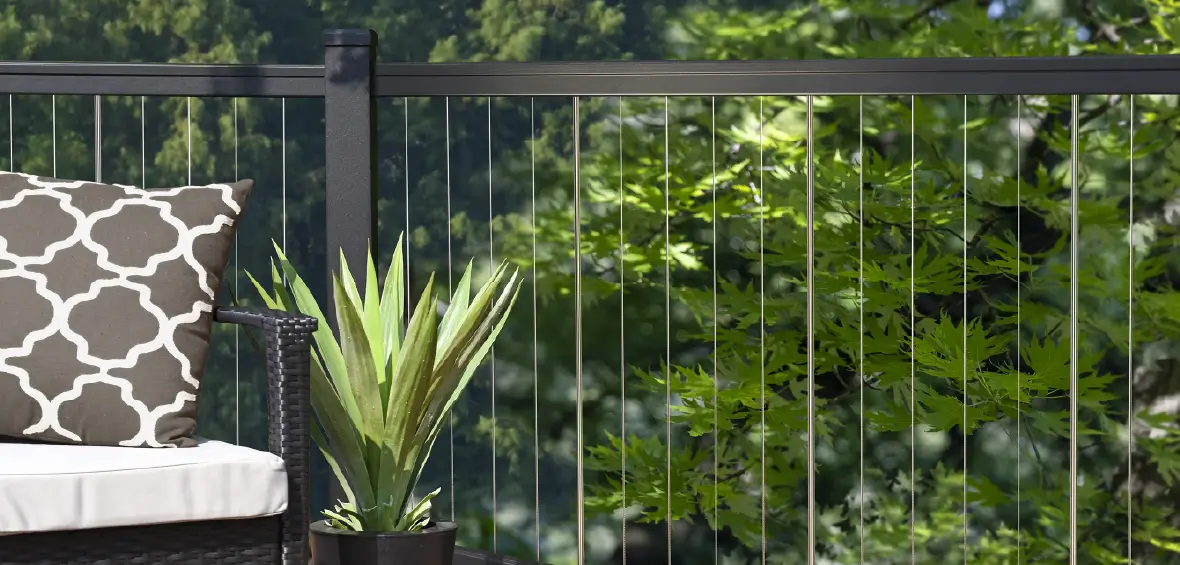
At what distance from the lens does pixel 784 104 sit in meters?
5.30

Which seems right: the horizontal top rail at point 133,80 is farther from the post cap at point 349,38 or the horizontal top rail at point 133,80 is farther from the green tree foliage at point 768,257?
the green tree foliage at point 768,257

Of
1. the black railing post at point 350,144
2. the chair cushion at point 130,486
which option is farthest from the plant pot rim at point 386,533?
the black railing post at point 350,144

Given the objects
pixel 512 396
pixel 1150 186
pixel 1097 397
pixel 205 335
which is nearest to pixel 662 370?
pixel 512 396

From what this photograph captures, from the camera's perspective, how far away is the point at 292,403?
2053mm

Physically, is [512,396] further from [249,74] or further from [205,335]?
[205,335]

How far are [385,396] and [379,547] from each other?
0.28 m

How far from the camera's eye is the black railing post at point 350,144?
2.68 metres

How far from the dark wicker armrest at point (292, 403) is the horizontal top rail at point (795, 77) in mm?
772

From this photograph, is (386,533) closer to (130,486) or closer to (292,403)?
(292,403)

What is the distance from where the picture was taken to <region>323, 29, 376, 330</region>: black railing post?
8.79 feet

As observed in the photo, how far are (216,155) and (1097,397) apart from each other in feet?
13.1

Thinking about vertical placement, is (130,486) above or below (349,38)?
below

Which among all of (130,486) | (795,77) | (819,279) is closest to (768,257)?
(819,279)

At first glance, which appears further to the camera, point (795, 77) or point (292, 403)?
point (795, 77)
